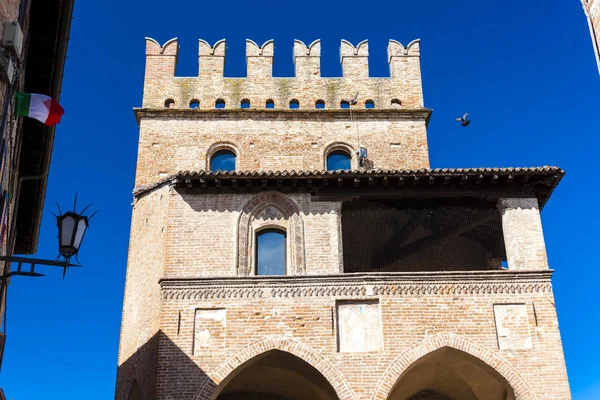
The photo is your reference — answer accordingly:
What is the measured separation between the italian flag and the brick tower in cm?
500

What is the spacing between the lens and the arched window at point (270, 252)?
659 inches

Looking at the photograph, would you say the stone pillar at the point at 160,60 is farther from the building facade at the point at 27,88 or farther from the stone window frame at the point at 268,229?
the stone window frame at the point at 268,229

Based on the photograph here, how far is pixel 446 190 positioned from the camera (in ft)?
56.3

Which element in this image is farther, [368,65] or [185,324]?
[368,65]

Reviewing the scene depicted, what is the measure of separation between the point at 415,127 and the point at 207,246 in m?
8.48

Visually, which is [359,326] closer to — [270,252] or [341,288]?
[341,288]

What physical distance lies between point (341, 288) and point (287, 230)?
6.14ft

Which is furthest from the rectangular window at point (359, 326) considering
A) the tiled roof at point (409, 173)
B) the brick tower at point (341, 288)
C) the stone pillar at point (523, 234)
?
the stone pillar at point (523, 234)

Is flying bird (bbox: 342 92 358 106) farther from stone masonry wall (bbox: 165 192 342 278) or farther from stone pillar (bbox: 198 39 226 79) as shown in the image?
stone masonry wall (bbox: 165 192 342 278)

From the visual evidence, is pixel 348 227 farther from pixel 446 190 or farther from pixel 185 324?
pixel 185 324

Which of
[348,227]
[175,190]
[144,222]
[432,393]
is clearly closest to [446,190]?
[348,227]

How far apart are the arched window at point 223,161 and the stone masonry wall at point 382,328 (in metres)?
6.17

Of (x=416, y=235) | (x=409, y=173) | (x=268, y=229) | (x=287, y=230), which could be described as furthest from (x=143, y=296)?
(x=409, y=173)

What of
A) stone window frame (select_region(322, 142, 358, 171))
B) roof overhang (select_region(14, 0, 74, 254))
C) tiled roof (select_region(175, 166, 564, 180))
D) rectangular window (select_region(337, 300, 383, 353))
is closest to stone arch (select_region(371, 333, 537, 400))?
rectangular window (select_region(337, 300, 383, 353))
